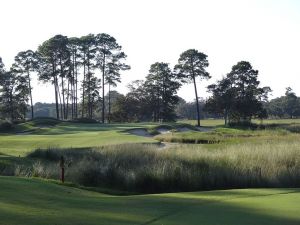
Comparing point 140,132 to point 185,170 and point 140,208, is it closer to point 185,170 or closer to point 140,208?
point 185,170

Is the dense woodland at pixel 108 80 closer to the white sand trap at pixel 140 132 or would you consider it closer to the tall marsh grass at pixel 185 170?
the white sand trap at pixel 140 132

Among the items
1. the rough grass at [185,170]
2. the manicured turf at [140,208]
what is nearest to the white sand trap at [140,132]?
the rough grass at [185,170]

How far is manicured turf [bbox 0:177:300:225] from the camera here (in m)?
8.50

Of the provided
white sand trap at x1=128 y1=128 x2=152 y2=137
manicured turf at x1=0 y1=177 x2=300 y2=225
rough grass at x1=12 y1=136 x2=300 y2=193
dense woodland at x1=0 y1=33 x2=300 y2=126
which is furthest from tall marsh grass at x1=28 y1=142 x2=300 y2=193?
dense woodland at x1=0 y1=33 x2=300 y2=126

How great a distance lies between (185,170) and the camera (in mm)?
18016

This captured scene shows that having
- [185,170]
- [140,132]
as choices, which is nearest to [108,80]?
[140,132]

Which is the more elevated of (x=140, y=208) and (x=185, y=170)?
(x=140, y=208)

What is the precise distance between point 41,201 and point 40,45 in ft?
240

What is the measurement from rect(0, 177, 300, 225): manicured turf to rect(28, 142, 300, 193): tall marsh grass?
4459 millimetres

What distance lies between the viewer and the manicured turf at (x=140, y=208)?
27.9 ft

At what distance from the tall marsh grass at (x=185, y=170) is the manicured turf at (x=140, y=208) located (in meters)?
4.46

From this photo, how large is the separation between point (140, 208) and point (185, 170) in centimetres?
810

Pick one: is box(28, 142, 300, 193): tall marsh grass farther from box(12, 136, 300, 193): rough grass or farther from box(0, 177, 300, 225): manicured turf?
box(0, 177, 300, 225): manicured turf

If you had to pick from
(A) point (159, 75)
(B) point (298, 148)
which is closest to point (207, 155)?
(B) point (298, 148)
